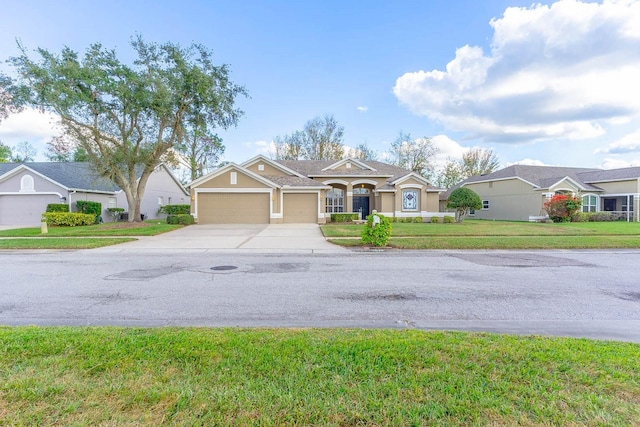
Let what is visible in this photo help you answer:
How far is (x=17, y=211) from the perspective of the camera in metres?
A: 23.2

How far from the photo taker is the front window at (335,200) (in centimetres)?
2666

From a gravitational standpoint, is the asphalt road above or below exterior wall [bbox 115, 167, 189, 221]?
below

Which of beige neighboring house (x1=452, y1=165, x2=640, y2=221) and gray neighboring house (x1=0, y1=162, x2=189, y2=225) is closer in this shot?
gray neighboring house (x1=0, y1=162, x2=189, y2=225)

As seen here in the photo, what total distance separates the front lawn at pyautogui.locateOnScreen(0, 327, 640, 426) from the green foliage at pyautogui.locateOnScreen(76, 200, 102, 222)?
23594 mm

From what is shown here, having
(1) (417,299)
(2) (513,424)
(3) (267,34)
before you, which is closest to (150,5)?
(3) (267,34)

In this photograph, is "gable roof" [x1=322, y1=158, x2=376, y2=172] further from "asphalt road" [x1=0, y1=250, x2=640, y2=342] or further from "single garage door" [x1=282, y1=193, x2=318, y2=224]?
"asphalt road" [x1=0, y1=250, x2=640, y2=342]

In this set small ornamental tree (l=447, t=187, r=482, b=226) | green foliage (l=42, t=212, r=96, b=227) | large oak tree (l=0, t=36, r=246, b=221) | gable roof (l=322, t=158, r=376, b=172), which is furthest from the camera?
gable roof (l=322, t=158, r=376, b=172)

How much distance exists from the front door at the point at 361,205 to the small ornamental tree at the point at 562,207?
13664 mm

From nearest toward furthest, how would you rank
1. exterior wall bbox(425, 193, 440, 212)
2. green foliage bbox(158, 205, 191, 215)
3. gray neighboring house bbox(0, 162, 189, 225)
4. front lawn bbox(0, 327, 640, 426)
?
front lawn bbox(0, 327, 640, 426) < gray neighboring house bbox(0, 162, 189, 225) < exterior wall bbox(425, 193, 440, 212) < green foliage bbox(158, 205, 191, 215)

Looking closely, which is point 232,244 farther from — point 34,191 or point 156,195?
point 156,195

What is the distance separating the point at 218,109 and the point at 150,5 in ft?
23.4

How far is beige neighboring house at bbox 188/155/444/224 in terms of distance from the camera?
22031 mm

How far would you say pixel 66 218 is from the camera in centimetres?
2027

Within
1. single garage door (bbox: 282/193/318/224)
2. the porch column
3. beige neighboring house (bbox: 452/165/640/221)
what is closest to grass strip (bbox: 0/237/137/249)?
single garage door (bbox: 282/193/318/224)
